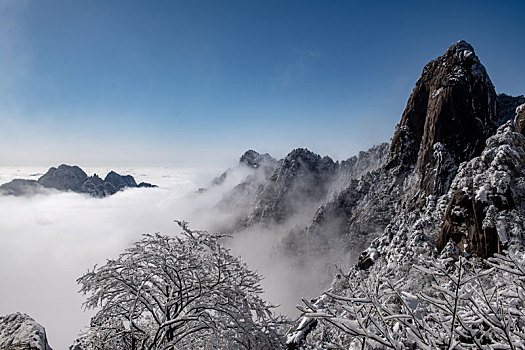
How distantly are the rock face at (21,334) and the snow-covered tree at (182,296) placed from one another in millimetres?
1384

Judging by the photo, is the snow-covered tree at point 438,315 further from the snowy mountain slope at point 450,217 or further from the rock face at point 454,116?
the rock face at point 454,116

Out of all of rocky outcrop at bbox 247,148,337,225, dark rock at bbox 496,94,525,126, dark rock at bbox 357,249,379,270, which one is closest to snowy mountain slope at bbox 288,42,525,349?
dark rock at bbox 357,249,379,270

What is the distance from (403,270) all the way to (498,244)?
854 centimetres

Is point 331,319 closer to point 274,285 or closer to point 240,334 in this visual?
point 240,334

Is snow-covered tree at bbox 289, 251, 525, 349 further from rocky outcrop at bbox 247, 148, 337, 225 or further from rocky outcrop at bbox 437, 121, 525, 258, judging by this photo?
rocky outcrop at bbox 247, 148, 337, 225

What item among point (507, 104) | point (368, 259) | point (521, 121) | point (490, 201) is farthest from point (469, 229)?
point (507, 104)

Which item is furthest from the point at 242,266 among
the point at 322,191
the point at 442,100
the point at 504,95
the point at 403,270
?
the point at 322,191

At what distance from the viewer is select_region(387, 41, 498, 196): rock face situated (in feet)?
157

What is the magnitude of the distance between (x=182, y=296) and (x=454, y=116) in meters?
59.2

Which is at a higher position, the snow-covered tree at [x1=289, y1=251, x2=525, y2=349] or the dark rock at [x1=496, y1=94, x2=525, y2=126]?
the dark rock at [x1=496, y1=94, x2=525, y2=126]

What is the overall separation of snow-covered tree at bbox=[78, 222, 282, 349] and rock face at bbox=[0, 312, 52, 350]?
4.54 feet

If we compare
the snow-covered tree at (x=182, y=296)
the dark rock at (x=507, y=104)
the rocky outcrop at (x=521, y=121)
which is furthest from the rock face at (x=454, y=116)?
the snow-covered tree at (x=182, y=296)

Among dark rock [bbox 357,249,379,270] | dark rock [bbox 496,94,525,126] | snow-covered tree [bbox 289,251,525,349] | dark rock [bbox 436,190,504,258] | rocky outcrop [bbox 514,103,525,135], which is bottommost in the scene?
dark rock [bbox 357,249,379,270]

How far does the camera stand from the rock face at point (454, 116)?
157 ft
